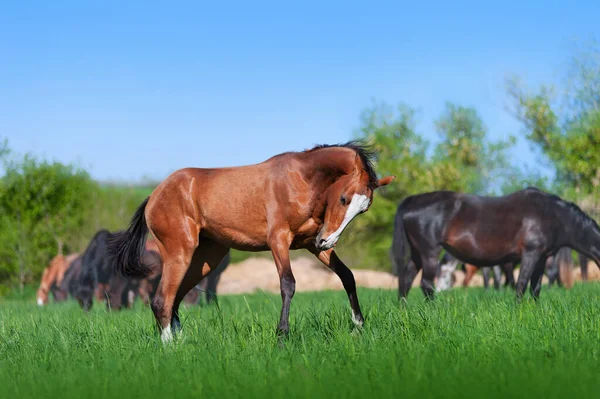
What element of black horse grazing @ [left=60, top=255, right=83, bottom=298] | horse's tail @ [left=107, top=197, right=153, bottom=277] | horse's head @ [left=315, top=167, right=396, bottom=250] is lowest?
black horse grazing @ [left=60, top=255, right=83, bottom=298]

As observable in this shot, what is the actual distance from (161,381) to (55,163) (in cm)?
2704

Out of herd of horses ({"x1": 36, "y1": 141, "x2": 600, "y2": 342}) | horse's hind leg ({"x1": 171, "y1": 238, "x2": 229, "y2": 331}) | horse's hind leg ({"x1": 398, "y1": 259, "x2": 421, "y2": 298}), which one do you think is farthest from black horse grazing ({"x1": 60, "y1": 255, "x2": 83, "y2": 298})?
horse's hind leg ({"x1": 171, "y1": 238, "x2": 229, "y2": 331})

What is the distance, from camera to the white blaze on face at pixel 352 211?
696cm

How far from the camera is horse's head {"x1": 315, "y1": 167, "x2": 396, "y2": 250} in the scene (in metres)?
6.97

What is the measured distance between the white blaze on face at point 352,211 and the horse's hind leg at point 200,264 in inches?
77.9

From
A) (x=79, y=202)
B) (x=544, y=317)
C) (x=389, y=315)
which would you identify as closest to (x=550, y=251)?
(x=544, y=317)

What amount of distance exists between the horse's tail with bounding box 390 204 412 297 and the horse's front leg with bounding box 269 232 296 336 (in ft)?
17.1

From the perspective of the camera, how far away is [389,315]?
720 cm

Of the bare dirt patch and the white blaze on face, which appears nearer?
the white blaze on face

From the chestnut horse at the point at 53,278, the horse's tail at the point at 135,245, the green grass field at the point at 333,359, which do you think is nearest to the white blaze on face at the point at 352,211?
the green grass field at the point at 333,359

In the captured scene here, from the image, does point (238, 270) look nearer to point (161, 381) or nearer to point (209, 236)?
point (209, 236)

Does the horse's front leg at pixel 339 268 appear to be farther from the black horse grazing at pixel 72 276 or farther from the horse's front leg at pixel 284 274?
the black horse grazing at pixel 72 276

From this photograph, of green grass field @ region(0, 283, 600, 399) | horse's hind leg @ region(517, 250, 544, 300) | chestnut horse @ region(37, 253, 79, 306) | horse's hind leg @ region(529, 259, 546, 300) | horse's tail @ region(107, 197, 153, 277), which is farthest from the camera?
chestnut horse @ region(37, 253, 79, 306)

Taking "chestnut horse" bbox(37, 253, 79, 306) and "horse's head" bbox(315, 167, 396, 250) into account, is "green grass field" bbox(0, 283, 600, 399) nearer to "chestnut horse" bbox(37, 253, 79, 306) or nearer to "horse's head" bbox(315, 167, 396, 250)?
"horse's head" bbox(315, 167, 396, 250)
